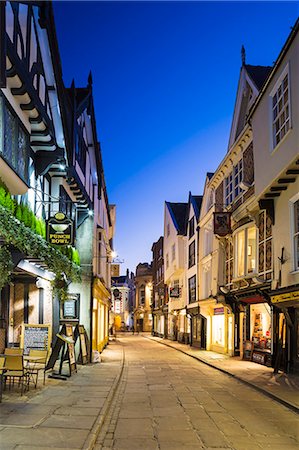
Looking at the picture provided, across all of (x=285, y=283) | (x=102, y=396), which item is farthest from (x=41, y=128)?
(x=285, y=283)

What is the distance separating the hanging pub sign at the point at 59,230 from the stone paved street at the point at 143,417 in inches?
157

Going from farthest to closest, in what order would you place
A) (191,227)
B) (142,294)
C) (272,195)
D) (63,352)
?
(142,294) < (191,227) < (272,195) < (63,352)

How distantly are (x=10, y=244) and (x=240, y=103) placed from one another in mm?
17365

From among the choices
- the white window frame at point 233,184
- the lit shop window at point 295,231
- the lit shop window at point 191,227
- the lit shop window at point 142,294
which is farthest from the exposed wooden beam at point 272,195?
the lit shop window at point 142,294

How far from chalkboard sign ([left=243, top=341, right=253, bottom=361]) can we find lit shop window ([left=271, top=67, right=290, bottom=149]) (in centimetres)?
1048

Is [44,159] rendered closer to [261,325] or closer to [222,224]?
[222,224]

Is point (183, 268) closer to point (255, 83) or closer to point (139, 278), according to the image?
point (255, 83)

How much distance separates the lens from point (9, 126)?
11.3 m

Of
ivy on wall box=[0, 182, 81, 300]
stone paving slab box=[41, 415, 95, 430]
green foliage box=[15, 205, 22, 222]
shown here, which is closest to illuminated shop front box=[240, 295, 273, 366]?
ivy on wall box=[0, 182, 81, 300]

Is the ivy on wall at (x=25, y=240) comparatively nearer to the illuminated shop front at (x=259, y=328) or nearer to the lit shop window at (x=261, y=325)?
the illuminated shop front at (x=259, y=328)

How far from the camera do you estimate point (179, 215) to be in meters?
49.9

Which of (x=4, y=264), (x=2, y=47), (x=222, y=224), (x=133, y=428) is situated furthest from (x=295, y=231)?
(x=2, y=47)

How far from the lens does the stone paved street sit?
27.2 feet

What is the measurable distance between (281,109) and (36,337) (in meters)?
10.5
